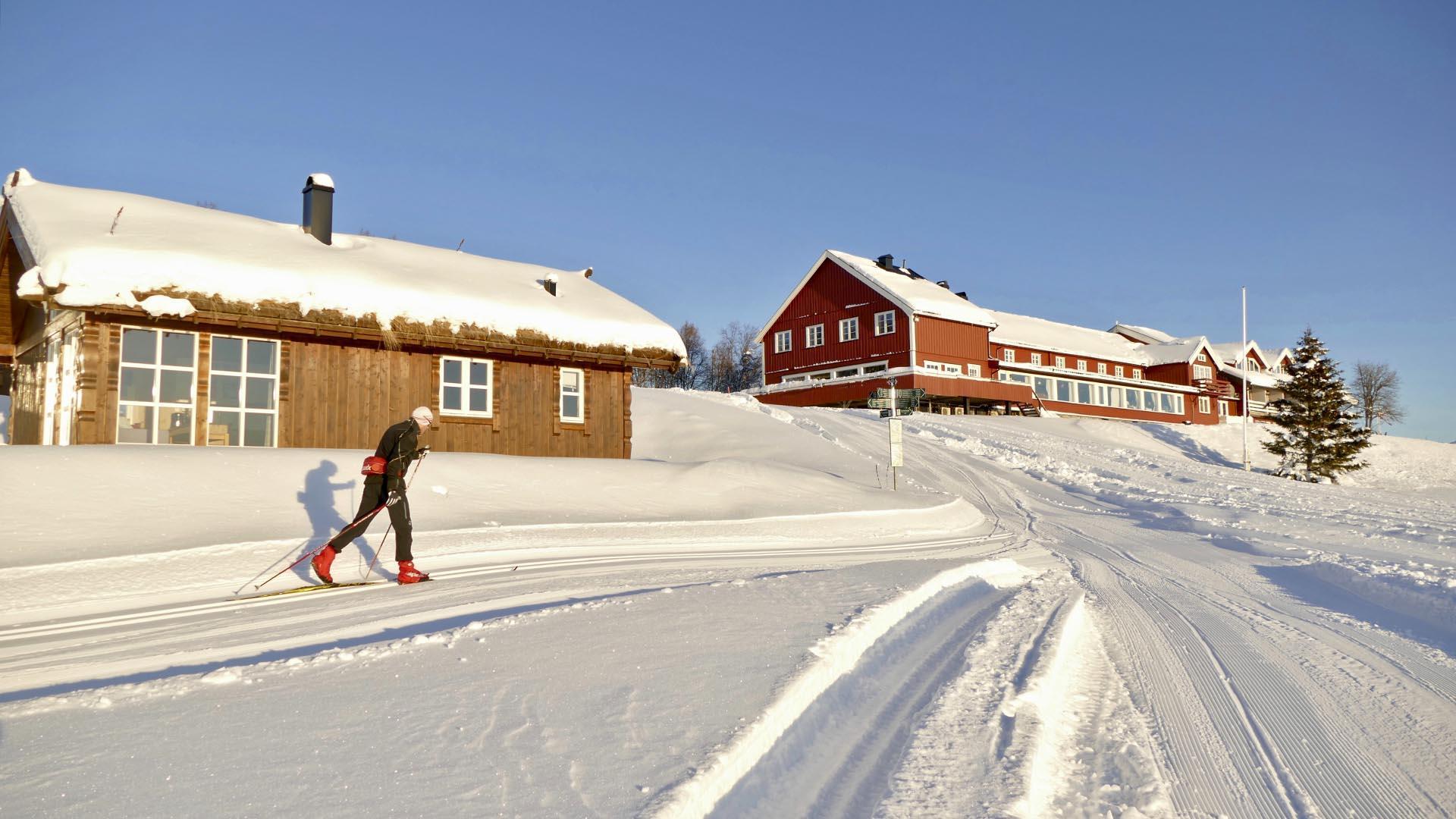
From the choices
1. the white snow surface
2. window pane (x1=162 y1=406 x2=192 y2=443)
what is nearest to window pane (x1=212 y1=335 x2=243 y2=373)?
window pane (x1=162 y1=406 x2=192 y2=443)

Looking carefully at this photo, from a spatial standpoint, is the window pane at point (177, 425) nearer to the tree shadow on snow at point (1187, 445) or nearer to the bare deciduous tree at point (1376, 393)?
the tree shadow on snow at point (1187, 445)

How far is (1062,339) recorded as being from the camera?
166ft

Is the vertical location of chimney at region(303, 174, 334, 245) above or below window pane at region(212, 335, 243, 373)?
above

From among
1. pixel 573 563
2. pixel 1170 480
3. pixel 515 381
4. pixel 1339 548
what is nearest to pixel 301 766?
pixel 573 563

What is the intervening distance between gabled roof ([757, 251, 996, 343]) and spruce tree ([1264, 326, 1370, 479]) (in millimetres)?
13026

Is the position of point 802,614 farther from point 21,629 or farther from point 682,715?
point 21,629

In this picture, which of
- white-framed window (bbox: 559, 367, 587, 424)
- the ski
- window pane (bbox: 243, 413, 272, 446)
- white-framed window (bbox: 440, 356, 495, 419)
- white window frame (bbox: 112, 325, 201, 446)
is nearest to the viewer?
the ski

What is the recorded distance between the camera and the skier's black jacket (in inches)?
336

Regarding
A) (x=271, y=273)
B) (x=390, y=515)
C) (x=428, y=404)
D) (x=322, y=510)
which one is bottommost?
(x=322, y=510)

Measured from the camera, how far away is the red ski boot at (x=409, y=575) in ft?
26.2

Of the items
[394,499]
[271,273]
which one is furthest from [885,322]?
[394,499]

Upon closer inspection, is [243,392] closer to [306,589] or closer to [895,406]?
[306,589]

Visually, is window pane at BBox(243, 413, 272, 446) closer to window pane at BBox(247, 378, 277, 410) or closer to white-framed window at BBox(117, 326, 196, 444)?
window pane at BBox(247, 378, 277, 410)

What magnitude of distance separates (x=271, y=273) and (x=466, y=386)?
4.18 meters
